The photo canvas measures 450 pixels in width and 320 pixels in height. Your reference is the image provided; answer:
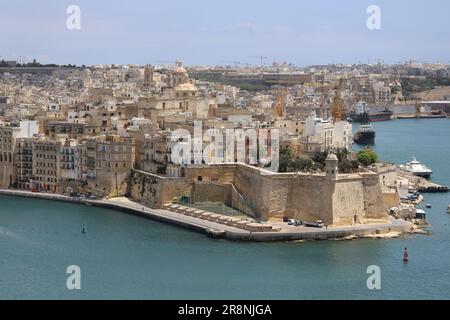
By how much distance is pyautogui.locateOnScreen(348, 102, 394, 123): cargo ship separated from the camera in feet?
180

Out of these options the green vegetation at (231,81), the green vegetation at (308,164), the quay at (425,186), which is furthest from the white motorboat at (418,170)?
the green vegetation at (231,81)

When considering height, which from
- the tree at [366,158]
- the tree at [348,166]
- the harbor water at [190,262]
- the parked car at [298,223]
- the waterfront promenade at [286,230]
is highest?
the tree at [348,166]

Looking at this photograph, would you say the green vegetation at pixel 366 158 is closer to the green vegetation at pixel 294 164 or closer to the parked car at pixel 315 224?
the green vegetation at pixel 294 164

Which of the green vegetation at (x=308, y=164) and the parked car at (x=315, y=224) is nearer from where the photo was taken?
the parked car at (x=315, y=224)

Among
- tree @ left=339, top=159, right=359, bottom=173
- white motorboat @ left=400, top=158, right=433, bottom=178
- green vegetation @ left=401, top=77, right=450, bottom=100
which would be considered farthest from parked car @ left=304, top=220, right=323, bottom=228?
green vegetation @ left=401, top=77, right=450, bottom=100

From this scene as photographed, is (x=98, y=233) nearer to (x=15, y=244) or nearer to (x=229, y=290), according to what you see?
(x=15, y=244)

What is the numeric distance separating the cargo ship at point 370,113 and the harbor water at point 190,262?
33993 mm

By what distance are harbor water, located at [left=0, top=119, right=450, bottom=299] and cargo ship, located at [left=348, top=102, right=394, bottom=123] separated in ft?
112

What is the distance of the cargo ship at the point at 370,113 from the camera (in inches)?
2156

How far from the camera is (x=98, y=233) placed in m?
19.2

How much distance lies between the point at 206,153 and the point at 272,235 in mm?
4290

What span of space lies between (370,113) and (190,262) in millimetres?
43060

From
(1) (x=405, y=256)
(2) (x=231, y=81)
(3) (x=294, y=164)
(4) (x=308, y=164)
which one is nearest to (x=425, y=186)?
(4) (x=308, y=164)

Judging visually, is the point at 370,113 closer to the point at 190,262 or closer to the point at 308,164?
the point at 308,164
